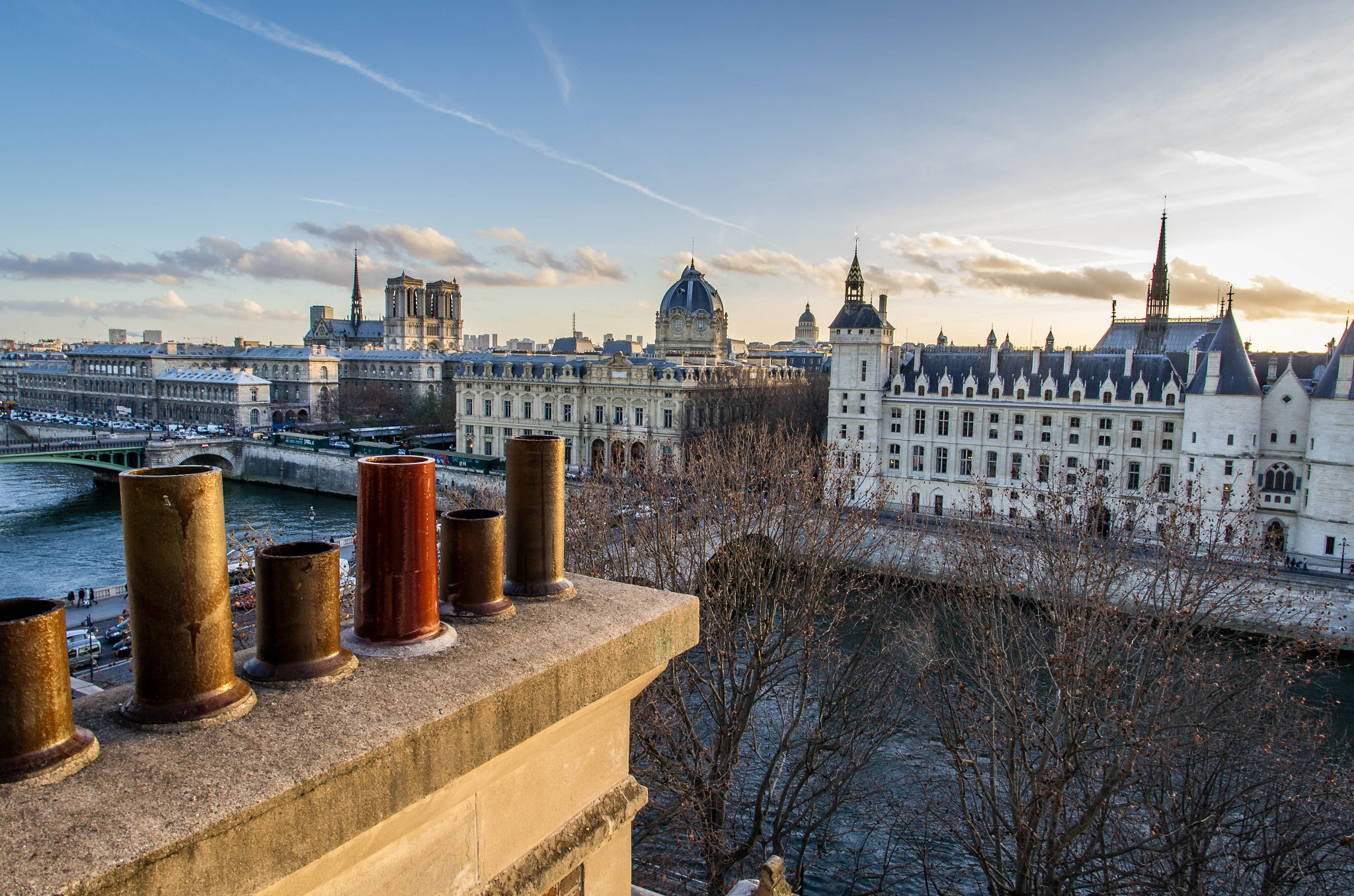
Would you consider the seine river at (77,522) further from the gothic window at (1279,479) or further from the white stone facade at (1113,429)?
the gothic window at (1279,479)

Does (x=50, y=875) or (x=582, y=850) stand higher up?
(x=50, y=875)

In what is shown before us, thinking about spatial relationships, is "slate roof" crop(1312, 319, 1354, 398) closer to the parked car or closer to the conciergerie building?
the conciergerie building

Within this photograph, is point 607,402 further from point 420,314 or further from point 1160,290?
point 420,314

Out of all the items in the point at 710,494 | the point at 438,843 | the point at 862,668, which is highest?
the point at 438,843

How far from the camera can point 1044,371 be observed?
140 feet

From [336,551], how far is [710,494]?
17633 millimetres

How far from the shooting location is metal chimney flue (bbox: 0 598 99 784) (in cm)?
175

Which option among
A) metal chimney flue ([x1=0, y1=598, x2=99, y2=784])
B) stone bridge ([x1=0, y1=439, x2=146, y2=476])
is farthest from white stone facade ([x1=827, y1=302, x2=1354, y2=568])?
stone bridge ([x1=0, y1=439, x2=146, y2=476])

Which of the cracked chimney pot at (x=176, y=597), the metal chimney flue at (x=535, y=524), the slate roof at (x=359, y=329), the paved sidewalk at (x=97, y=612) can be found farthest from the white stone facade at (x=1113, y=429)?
the slate roof at (x=359, y=329)

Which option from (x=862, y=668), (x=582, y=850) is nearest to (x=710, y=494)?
(x=862, y=668)

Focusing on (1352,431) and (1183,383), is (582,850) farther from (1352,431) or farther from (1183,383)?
(1183,383)

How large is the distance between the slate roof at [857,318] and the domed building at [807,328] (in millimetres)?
92563

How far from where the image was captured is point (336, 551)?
247 cm

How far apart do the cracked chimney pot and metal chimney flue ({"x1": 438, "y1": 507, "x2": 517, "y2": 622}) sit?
0.91 meters
